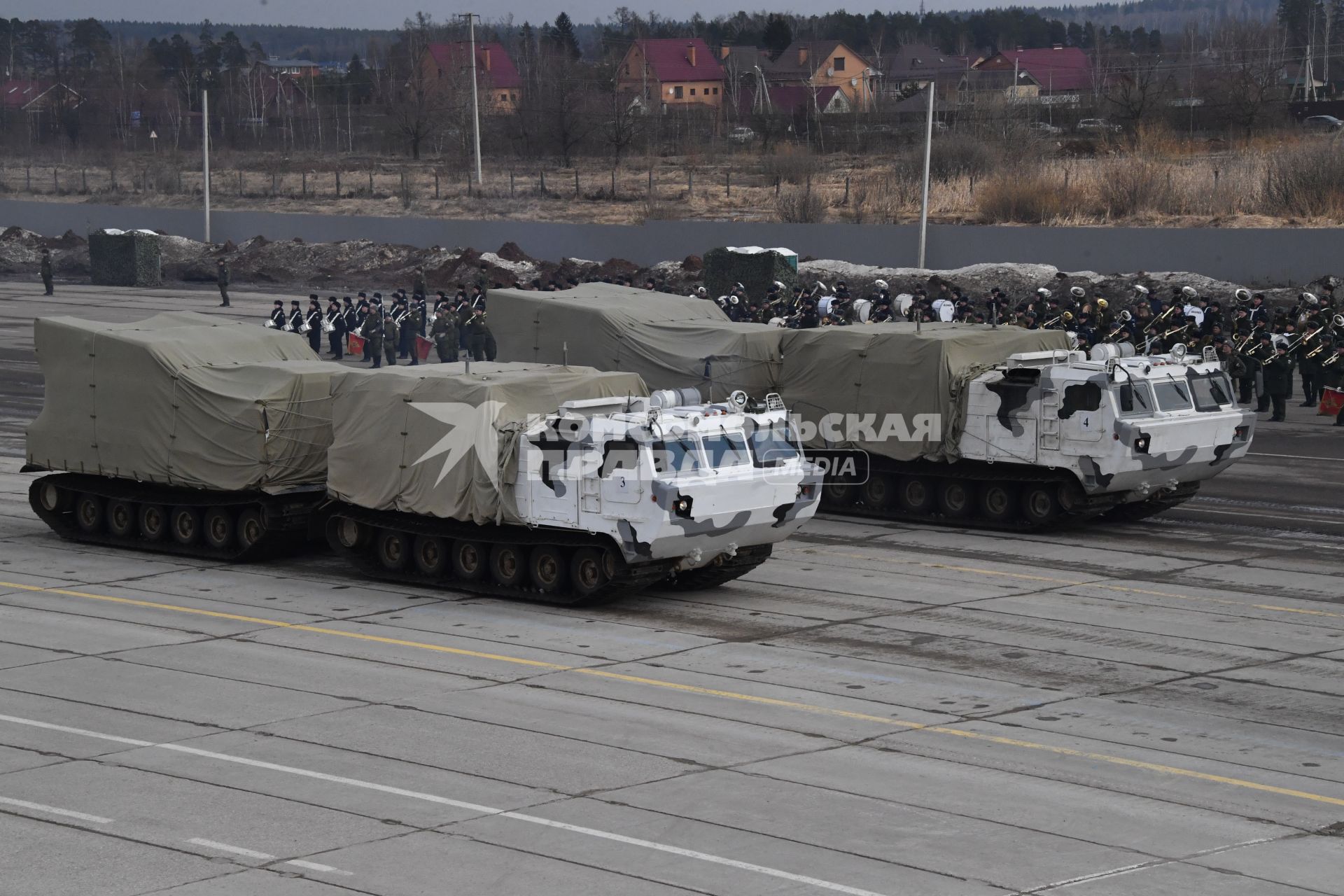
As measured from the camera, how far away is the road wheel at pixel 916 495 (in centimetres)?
2372

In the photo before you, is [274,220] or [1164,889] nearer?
[1164,889]

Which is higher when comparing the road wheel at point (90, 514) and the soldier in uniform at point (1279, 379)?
the soldier in uniform at point (1279, 379)

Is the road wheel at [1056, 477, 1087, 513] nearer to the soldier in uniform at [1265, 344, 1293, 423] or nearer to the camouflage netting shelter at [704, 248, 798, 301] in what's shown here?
the soldier in uniform at [1265, 344, 1293, 423]

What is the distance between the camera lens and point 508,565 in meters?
19.1

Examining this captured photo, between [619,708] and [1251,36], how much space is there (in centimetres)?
10604

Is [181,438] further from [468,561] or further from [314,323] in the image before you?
[314,323]

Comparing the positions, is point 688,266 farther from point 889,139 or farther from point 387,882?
point 387,882

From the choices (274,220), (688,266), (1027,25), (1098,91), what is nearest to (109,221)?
(274,220)

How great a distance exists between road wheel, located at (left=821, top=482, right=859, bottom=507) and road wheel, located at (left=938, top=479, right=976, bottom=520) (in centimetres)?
130

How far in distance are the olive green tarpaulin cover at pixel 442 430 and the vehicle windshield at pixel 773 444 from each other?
1.73 meters

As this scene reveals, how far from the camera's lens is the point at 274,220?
6688 centimetres

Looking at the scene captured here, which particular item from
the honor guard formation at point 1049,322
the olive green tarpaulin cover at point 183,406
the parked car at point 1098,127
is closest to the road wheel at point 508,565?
the olive green tarpaulin cover at point 183,406

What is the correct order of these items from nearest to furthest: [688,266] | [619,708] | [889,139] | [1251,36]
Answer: [619,708] → [688,266] → [889,139] → [1251,36]

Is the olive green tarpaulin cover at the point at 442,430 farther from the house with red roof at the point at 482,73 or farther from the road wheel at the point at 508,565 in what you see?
the house with red roof at the point at 482,73
